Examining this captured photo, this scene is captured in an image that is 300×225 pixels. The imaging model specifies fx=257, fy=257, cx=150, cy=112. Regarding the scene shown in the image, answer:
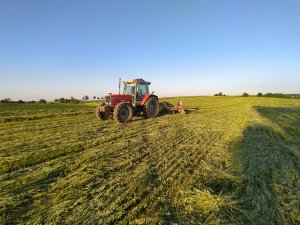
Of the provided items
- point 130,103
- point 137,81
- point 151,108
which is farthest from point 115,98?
point 151,108

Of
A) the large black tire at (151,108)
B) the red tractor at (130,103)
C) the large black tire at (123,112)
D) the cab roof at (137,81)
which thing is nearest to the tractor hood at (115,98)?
the red tractor at (130,103)

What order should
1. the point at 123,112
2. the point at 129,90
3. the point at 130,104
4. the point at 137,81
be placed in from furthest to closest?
the point at 129,90
the point at 137,81
the point at 130,104
the point at 123,112

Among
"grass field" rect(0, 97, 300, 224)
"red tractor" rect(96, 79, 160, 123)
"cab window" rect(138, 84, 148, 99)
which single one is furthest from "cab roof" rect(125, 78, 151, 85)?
"grass field" rect(0, 97, 300, 224)

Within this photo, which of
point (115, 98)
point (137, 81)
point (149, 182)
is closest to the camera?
point (149, 182)

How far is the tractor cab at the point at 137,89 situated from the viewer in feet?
47.8

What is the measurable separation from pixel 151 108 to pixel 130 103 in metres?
1.89

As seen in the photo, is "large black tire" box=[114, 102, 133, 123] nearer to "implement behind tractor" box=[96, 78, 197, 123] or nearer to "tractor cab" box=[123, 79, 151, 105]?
"implement behind tractor" box=[96, 78, 197, 123]

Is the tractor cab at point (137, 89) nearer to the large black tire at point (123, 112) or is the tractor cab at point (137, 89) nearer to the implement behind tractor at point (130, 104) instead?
the implement behind tractor at point (130, 104)

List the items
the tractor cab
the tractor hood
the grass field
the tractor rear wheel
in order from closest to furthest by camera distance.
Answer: the grass field
the tractor hood
the tractor cab
the tractor rear wheel

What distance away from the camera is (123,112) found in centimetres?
1328

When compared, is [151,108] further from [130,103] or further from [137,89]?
[130,103]

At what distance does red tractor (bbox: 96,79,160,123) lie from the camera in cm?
1327

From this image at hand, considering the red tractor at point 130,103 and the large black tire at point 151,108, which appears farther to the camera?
the large black tire at point 151,108

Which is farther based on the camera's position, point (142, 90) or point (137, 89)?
point (142, 90)
